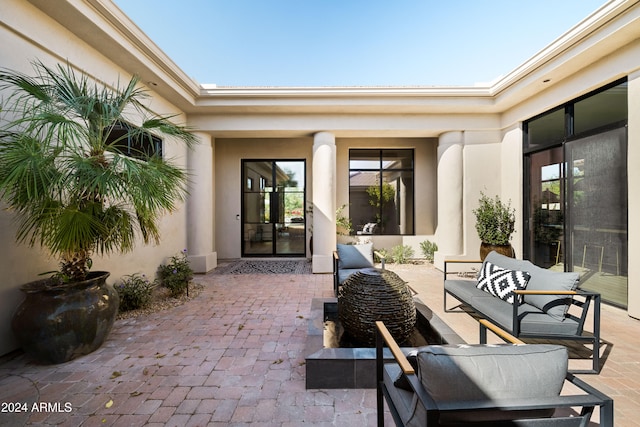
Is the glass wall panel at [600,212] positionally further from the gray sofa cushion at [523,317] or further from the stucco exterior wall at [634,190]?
the gray sofa cushion at [523,317]

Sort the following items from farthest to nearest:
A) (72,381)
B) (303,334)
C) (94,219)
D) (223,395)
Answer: (303,334), (94,219), (72,381), (223,395)

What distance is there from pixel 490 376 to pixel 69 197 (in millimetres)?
3530

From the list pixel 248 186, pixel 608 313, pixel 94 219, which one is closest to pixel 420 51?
pixel 248 186

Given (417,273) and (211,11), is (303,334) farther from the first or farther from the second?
(211,11)

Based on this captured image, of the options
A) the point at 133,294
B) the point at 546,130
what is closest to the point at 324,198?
the point at 133,294

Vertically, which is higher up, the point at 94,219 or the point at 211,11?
the point at 211,11

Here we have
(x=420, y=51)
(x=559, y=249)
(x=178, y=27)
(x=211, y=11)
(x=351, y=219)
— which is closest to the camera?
(x=559, y=249)

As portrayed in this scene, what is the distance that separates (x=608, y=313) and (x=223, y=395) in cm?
513

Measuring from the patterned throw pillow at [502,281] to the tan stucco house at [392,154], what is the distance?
201 centimetres

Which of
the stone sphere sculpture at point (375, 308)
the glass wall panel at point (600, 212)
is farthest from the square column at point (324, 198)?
the glass wall panel at point (600, 212)

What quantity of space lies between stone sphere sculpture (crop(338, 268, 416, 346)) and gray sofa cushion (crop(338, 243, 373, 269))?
5.96 ft

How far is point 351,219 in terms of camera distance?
7707mm

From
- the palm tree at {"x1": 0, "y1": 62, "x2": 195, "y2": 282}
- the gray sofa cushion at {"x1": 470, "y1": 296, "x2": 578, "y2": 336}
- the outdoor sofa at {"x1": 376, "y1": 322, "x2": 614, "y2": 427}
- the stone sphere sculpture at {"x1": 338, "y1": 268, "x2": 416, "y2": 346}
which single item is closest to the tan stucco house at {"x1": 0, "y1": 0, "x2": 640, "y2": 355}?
the palm tree at {"x1": 0, "y1": 62, "x2": 195, "y2": 282}

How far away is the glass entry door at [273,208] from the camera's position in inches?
306
